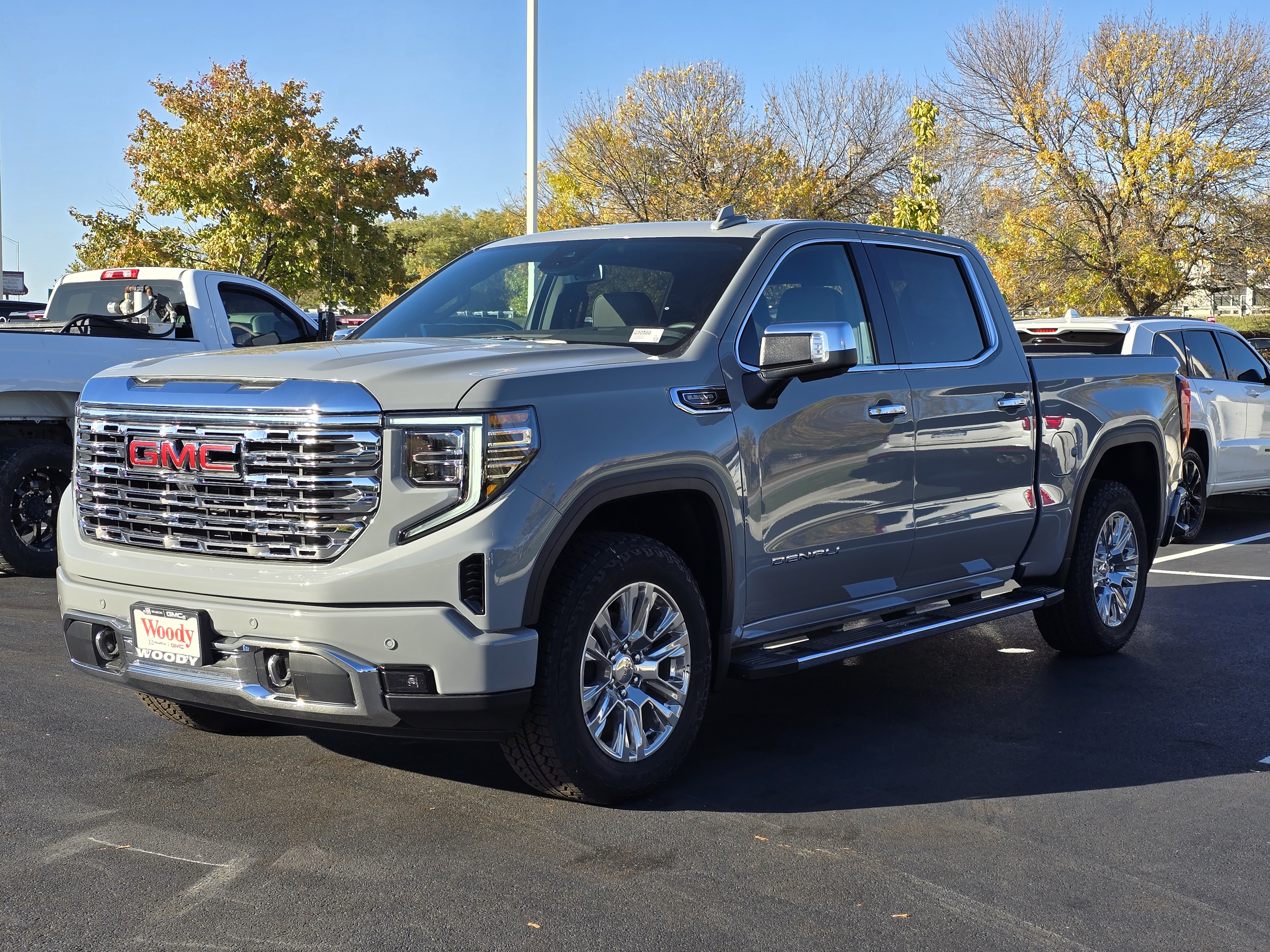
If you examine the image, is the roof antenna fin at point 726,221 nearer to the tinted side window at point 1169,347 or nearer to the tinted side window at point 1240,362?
the tinted side window at point 1169,347

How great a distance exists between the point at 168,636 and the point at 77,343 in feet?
18.1

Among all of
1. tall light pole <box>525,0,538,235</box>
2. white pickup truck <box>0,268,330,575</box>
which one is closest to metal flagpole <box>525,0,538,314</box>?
tall light pole <box>525,0,538,235</box>

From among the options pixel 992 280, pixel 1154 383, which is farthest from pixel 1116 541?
pixel 992 280

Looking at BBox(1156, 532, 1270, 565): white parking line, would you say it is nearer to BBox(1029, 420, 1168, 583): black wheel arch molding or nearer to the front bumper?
BBox(1029, 420, 1168, 583): black wheel arch molding

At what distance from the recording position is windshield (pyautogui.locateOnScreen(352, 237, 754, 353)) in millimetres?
5168

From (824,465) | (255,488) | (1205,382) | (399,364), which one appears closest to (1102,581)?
(824,465)

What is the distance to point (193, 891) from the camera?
376 cm

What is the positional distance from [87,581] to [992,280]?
447cm

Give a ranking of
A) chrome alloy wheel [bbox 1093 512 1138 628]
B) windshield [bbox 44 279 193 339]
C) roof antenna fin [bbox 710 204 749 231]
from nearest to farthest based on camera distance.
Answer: roof antenna fin [bbox 710 204 749 231]
chrome alloy wheel [bbox 1093 512 1138 628]
windshield [bbox 44 279 193 339]

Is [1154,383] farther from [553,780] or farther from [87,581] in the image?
[87,581]

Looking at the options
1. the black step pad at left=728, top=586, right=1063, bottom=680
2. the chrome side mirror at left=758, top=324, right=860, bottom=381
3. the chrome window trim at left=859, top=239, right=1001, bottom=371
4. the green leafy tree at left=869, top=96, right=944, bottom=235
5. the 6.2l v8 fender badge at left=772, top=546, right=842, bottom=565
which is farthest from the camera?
the green leafy tree at left=869, top=96, right=944, bottom=235

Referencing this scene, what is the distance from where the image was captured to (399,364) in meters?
4.30

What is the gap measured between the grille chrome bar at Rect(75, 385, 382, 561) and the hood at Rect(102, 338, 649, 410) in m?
0.13

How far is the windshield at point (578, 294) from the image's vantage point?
17.0ft
